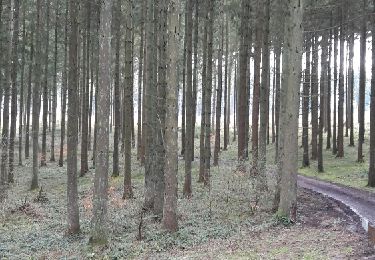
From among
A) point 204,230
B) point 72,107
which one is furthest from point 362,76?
point 72,107

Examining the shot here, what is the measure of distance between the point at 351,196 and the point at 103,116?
414 inches

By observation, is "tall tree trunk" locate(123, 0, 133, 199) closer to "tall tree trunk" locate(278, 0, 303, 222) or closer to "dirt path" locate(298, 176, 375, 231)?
"tall tree trunk" locate(278, 0, 303, 222)

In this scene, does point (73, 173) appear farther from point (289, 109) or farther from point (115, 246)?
point (289, 109)

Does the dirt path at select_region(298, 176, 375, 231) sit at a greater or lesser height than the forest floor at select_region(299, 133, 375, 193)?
lesser

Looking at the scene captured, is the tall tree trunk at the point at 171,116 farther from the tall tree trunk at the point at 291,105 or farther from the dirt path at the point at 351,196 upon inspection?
the dirt path at the point at 351,196

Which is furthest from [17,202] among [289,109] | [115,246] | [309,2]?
[309,2]

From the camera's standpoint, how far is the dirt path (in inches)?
482

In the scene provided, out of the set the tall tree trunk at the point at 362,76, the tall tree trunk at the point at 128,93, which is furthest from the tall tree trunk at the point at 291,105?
the tall tree trunk at the point at 362,76

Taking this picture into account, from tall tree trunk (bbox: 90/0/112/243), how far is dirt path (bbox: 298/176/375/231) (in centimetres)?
710

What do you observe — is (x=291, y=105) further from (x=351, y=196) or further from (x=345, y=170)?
(x=345, y=170)

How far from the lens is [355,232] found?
10211 millimetres

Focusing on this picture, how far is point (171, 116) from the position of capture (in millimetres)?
11875

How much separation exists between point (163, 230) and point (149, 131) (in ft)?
15.3

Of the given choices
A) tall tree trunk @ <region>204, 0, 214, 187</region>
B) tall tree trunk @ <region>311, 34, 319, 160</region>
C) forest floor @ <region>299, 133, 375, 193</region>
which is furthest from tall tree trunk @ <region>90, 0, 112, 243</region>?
tall tree trunk @ <region>311, 34, 319, 160</region>
